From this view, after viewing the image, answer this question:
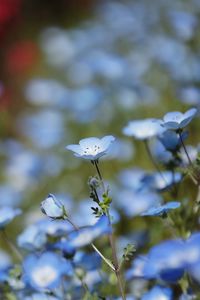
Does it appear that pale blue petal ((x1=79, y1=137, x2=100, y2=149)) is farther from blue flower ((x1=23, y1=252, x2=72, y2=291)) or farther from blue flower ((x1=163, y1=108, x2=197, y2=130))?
blue flower ((x1=23, y1=252, x2=72, y2=291))

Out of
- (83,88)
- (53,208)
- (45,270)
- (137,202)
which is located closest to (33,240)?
(45,270)

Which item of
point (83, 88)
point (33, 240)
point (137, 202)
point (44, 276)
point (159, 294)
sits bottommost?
point (159, 294)

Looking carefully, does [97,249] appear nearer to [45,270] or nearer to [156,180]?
[45,270]

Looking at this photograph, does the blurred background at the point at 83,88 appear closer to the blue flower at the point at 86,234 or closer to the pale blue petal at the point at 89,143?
the blue flower at the point at 86,234

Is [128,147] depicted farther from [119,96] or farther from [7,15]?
[7,15]

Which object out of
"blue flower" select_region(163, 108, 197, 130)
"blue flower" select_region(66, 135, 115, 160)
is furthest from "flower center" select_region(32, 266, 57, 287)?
"blue flower" select_region(163, 108, 197, 130)

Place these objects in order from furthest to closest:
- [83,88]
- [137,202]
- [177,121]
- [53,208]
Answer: [83,88]
[137,202]
[177,121]
[53,208]

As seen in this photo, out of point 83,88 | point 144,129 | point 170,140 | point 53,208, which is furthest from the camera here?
point 83,88

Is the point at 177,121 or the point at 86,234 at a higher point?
the point at 177,121
